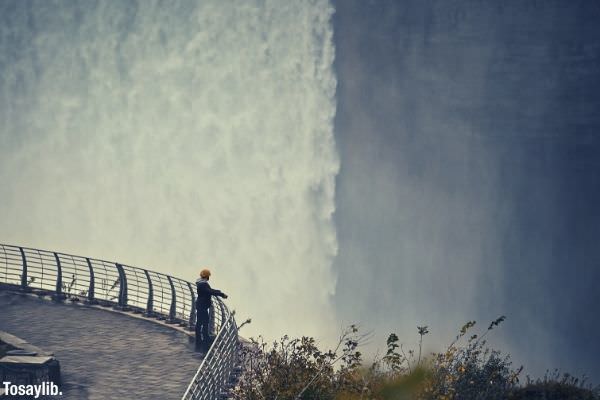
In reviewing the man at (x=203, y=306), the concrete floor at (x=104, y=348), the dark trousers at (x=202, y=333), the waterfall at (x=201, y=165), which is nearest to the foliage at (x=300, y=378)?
the concrete floor at (x=104, y=348)

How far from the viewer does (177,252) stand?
7181 centimetres

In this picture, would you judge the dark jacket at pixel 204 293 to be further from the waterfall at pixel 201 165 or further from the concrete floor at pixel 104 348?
the waterfall at pixel 201 165

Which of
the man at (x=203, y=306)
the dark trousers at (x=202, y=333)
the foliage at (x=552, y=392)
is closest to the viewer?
the foliage at (x=552, y=392)

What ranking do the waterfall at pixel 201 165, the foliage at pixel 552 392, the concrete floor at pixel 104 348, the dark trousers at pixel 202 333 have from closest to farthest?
the foliage at pixel 552 392 → the concrete floor at pixel 104 348 → the dark trousers at pixel 202 333 → the waterfall at pixel 201 165

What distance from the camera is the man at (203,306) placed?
63.1 feet

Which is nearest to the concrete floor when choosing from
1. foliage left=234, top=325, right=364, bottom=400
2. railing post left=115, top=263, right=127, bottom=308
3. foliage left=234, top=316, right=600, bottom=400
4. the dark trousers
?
the dark trousers

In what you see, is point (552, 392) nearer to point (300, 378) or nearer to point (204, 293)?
point (300, 378)

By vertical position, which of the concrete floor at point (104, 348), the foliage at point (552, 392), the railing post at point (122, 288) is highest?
the railing post at point (122, 288)

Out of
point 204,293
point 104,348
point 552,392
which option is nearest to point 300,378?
point 552,392

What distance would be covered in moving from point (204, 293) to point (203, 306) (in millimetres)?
283

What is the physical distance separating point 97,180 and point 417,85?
23.0m

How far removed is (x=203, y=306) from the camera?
1950 centimetres

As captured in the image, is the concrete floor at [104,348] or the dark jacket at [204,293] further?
the dark jacket at [204,293]

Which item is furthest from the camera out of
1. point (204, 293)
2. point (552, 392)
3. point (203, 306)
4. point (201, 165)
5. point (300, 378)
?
point (201, 165)
